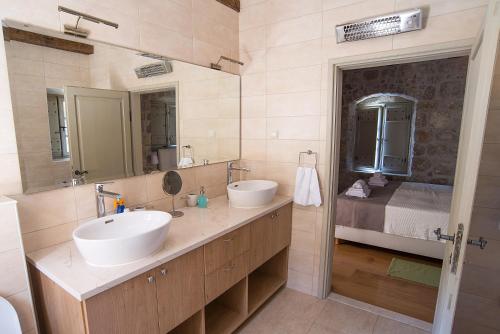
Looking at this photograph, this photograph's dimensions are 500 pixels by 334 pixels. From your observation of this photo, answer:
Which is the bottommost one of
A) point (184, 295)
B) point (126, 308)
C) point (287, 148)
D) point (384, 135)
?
point (184, 295)

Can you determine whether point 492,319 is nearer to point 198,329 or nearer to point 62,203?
point 198,329

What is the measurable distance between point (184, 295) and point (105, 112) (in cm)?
119

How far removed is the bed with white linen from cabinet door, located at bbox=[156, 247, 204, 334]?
2.33 m

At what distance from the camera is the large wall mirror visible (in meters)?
1.39

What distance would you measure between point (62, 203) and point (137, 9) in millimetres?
1293

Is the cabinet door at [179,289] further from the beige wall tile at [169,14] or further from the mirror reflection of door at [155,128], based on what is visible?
the beige wall tile at [169,14]

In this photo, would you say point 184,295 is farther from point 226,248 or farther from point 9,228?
point 9,228

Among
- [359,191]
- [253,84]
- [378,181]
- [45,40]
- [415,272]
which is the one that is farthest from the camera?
[378,181]

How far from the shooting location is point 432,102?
443cm

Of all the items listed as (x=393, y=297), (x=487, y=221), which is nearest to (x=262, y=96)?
(x=487, y=221)

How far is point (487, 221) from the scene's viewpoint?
171cm

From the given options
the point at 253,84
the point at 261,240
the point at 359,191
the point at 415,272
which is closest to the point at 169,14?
the point at 253,84

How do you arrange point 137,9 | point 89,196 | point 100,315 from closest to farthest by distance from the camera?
point 100,315 < point 89,196 < point 137,9

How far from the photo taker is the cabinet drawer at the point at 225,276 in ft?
5.56
